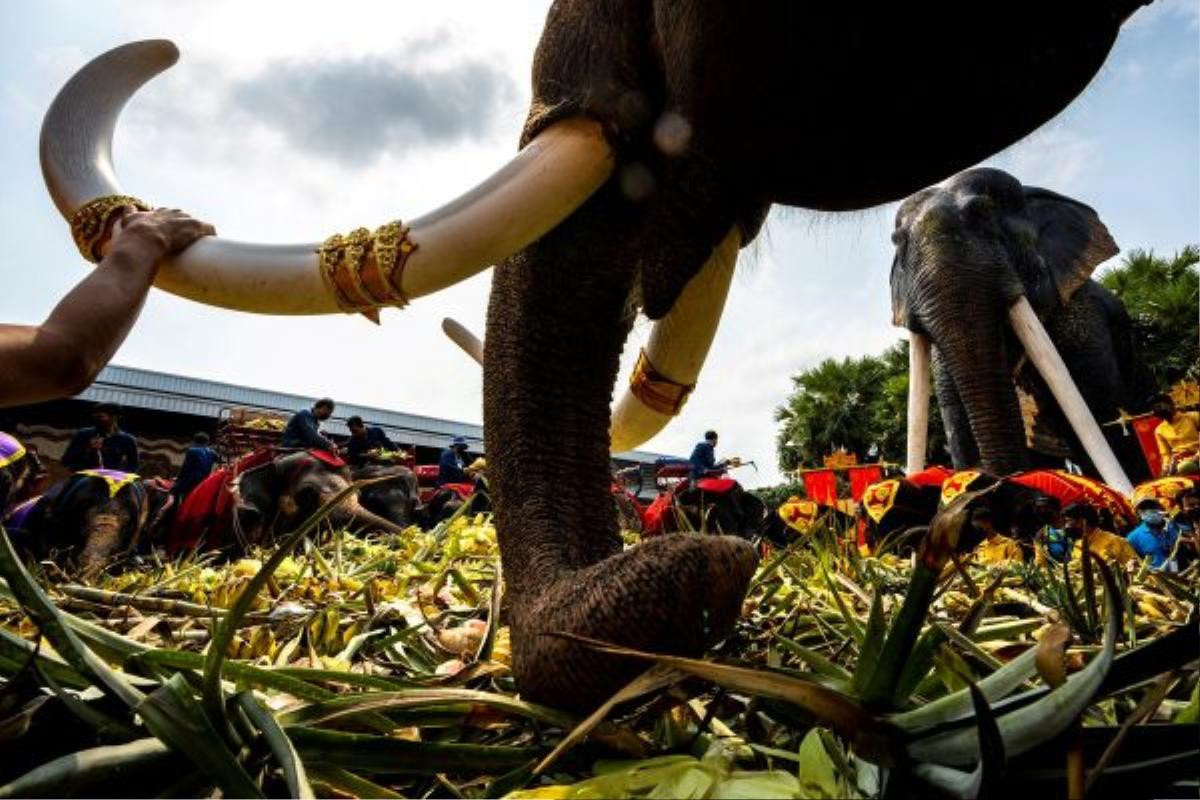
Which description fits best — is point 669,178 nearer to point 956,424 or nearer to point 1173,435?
point 956,424

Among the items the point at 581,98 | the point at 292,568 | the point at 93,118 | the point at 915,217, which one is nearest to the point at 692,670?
the point at 581,98

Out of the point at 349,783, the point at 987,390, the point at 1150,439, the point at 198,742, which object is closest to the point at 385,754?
the point at 349,783

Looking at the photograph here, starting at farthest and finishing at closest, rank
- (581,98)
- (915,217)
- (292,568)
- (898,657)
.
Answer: (915,217) < (292,568) < (581,98) < (898,657)

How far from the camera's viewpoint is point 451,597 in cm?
196

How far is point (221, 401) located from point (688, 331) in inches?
951

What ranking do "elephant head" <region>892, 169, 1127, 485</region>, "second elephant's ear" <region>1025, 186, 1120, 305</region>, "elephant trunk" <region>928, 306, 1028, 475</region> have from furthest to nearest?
"second elephant's ear" <region>1025, 186, 1120, 305</region> < "elephant head" <region>892, 169, 1127, 485</region> < "elephant trunk" <region>928, 306, 1028, 475</region>

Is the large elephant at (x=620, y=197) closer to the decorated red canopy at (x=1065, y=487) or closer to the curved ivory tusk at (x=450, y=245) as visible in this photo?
the curved ivory tusk at (x=450, y=245)

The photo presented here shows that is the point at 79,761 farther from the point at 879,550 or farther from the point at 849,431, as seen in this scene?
the point at 849,431

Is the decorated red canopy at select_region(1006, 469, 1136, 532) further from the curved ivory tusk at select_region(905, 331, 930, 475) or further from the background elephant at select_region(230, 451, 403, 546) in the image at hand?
the background elephant at select_region(230, 451, 403, 546)

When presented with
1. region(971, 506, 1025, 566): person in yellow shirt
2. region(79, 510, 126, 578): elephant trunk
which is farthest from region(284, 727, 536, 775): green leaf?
region(79, 510, 126, 578): elephant trunk

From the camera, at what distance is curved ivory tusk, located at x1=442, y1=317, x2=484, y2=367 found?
6.15ft

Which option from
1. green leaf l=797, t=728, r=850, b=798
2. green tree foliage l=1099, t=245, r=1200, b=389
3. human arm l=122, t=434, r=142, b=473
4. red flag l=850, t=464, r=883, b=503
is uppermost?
green tree foliage l=1099, t=245, r=1200, b=389

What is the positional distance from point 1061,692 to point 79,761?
0.74 meters

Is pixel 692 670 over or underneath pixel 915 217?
underneath
